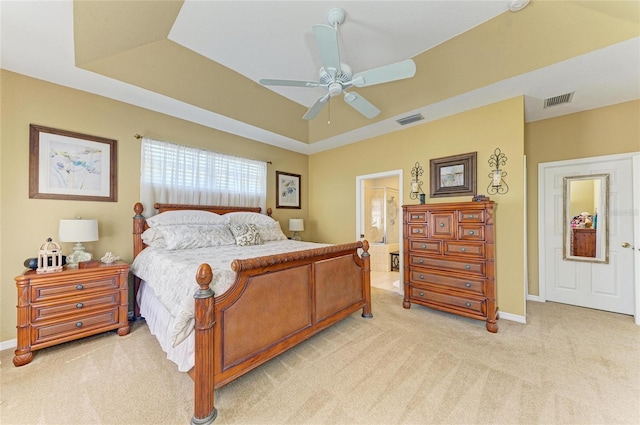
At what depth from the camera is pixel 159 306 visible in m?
2.31

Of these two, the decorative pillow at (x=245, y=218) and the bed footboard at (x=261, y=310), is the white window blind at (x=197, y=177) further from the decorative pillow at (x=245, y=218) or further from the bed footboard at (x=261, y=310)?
the bed footboard at (x=261, y=310)

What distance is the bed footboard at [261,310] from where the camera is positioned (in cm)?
153

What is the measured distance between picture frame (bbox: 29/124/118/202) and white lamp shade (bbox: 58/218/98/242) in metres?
0.48

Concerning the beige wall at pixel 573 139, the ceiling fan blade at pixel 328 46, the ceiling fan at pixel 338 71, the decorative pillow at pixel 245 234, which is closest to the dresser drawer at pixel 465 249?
the beige wall at pixel 573 139

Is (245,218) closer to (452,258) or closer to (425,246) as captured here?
(425,246)

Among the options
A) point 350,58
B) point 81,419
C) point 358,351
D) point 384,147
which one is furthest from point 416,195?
point 81,419

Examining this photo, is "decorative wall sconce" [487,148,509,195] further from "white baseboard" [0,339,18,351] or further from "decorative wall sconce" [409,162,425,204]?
"white baseboard" [0,339,18,351]

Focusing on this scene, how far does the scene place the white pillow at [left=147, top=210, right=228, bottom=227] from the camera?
3084mm

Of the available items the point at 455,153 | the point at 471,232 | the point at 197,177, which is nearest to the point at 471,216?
the point at 471,232

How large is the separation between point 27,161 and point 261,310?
2.90 metres

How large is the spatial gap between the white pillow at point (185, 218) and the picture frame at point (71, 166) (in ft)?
1.77

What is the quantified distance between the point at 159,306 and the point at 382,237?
16.8 ft

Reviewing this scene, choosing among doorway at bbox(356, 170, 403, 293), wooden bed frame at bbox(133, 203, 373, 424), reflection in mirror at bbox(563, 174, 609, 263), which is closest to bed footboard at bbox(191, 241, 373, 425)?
wooden bed frame at bbox(133, 203, 373, 424)

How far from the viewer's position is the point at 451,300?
9.82 ft
